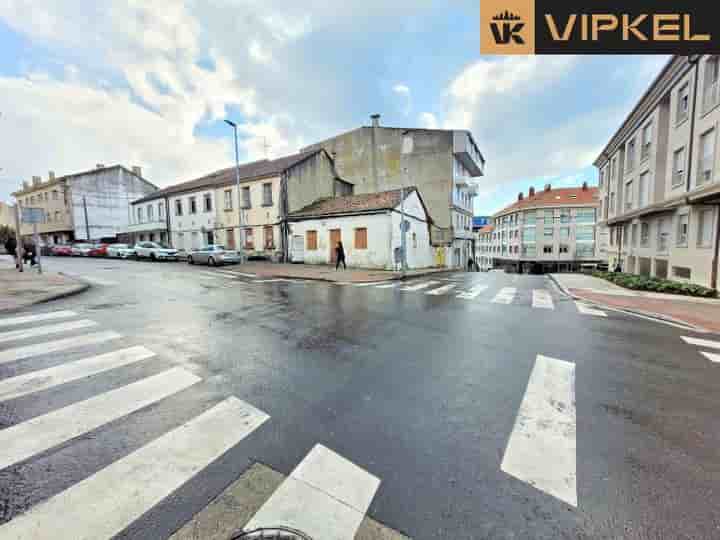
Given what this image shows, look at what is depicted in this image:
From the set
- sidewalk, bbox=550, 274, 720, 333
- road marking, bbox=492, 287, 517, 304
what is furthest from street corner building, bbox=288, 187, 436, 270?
sidewalk, bbox=550, 274, 720, 333

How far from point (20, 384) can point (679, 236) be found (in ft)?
68.3

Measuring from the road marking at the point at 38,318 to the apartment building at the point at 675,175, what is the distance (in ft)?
59.5

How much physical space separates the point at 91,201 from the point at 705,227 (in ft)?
174

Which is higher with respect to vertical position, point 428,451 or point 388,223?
point 388,223

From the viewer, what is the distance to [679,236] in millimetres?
13273

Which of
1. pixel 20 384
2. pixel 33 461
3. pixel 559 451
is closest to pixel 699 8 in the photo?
pixel 559 451

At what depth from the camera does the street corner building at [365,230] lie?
17984mm

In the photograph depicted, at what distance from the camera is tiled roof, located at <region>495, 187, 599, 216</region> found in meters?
47.5

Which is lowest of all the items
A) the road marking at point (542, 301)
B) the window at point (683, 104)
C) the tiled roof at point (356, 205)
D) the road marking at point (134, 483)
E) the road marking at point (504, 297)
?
the road marking at point (542, 301)

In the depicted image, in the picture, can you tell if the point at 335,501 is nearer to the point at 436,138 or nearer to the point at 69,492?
the point at 69,492

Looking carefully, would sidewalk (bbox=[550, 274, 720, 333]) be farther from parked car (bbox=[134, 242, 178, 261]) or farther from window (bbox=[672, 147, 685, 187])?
parked car (bbox=[134, 242, 178, 261])

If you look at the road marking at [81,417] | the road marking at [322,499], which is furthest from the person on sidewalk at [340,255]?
the road marking at [322,499]

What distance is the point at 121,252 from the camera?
27016mm

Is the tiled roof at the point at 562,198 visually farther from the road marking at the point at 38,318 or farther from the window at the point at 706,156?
the road marking at the point at 38,318
